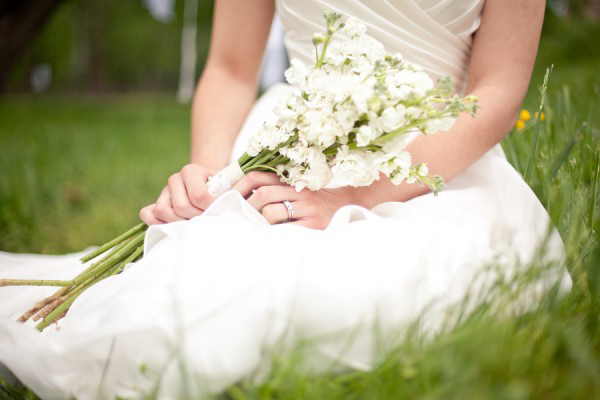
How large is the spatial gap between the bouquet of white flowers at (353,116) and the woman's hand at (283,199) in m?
0.04

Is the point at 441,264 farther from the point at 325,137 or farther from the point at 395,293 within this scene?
the point at 325,137

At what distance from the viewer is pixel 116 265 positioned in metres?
1.54

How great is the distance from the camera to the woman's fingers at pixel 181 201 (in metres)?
1.46

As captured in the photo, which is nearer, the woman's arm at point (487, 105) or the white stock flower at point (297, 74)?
the white stock flower at point (297, 74)

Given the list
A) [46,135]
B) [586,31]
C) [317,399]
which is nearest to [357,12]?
[317,399]

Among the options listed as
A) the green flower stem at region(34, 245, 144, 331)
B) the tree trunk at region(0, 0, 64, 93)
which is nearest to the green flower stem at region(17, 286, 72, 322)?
the green flower stem at region(34, 245, 144, 331)

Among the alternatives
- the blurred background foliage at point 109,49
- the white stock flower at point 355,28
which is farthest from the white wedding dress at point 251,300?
the blurred background foliage at point 109,49

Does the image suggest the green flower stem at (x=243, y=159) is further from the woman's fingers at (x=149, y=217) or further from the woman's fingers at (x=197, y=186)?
the woman's fingers at (x=149, y=217)

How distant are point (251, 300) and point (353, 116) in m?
0.48

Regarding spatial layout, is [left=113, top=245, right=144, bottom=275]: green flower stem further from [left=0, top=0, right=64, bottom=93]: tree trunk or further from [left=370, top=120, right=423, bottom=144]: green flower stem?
[left=0, top=0, right=64, bottom=93]: tree trunk

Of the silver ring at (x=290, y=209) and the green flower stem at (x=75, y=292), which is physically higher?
the silver ring at (x=290, y=209)

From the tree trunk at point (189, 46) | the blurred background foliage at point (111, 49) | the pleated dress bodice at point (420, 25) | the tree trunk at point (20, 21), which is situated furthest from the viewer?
the tree trunk at point (189, 46)

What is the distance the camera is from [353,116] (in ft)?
3.95

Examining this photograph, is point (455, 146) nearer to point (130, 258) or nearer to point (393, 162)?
point (393, 162)
